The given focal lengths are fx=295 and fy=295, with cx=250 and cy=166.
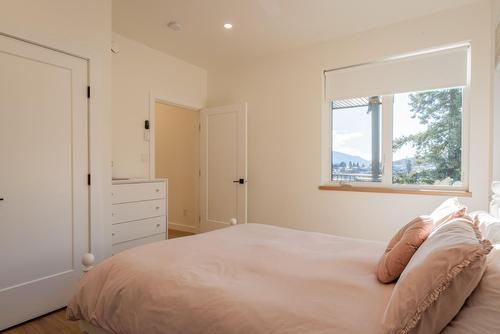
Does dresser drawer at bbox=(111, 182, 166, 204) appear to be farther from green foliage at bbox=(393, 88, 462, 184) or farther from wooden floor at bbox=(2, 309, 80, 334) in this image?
green foliage at bbox=(393, 88, 462, 184)

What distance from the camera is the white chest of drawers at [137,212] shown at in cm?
288

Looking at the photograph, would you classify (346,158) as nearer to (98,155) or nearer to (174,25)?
(174,25)

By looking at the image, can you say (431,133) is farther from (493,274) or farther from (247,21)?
(493,274)

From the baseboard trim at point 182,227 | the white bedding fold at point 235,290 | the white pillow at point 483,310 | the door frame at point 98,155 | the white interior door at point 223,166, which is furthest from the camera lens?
the baseboard trim at point 182,227

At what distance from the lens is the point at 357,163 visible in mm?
3484

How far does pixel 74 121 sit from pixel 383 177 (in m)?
3.07

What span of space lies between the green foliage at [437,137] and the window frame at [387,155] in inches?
2.4

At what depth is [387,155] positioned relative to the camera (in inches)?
128

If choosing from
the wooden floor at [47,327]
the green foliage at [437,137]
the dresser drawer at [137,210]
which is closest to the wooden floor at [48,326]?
the wooden floor at [47,327]

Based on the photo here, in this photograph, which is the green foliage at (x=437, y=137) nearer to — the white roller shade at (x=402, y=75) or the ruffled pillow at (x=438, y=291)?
the white roller shade at (x=402, y=75)

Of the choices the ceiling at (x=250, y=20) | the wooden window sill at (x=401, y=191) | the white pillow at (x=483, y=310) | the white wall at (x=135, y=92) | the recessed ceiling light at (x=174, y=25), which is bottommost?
the white pillow at (x=483, y=310)

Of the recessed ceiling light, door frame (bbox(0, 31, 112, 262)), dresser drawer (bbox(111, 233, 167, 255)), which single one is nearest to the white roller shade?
the recessed ceiling light

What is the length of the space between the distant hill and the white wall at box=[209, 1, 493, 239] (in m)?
0.24

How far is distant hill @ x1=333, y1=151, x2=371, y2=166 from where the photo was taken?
345cm
